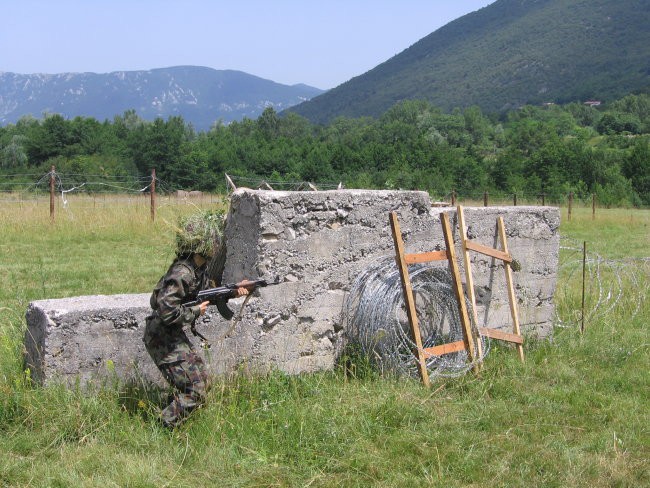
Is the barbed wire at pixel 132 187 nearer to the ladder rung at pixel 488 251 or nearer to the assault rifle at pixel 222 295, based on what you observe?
the ladder rung at pixel 488 251

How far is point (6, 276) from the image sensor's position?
11.2 metres

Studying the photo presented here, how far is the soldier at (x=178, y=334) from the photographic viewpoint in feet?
16.3

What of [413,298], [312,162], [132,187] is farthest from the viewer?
[312,162]

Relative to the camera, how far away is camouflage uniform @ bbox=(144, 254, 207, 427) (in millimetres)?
5008

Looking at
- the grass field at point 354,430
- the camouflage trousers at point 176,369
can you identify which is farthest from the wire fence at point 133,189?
the camouflage trousers at point 176,369

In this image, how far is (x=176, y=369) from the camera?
16.6ft

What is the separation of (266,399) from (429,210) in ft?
8.27

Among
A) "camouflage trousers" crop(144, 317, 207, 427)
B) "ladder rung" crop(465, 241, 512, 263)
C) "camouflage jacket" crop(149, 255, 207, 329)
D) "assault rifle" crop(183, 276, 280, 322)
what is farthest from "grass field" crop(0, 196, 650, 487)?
"ladder rung" crop(465, 241, 512, 263)

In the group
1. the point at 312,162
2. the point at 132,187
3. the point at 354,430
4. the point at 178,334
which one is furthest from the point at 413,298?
the point at 312,162

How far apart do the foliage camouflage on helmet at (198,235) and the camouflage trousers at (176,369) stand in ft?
1.86

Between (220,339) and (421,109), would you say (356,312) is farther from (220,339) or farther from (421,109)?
(421,109)

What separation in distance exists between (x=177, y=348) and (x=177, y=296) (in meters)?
0.37

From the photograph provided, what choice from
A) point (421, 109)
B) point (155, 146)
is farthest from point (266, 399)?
point (421, 109)

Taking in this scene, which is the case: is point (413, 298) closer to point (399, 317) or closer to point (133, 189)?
point (399, 317)
